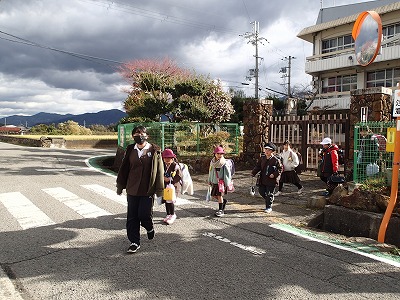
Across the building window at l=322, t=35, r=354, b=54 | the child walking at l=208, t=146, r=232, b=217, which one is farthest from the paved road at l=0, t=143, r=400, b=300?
the building window at l=322, t=35, r=354, b=54

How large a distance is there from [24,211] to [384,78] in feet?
85.9

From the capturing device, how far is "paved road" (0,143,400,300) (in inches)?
134

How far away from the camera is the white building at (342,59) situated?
78.4 ft

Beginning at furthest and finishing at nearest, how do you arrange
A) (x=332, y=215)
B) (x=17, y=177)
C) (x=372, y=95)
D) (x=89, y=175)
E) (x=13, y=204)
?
(x=89, y=175), (x=17, y=177), (x=372, y=95), (x=13, y=204), (x=332, y=215)

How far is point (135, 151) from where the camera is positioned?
15.6 feet

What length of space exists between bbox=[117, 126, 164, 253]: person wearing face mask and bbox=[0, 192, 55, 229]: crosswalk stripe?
6.95ft

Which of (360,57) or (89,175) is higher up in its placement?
(360,57)

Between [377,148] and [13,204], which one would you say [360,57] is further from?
[13,204]

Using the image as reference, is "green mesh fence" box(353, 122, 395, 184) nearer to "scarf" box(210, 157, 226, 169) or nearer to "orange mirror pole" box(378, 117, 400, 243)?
"orange mirror pole" box(378, 117, 400, 243)

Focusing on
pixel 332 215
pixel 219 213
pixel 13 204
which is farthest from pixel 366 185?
pixel 13 204

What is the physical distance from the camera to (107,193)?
8.66 m

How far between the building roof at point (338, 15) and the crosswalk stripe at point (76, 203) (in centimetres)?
2584

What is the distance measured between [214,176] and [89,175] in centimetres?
668

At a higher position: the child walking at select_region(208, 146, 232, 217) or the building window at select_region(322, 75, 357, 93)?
the building window at select_region(322, 75, 357, 93)
